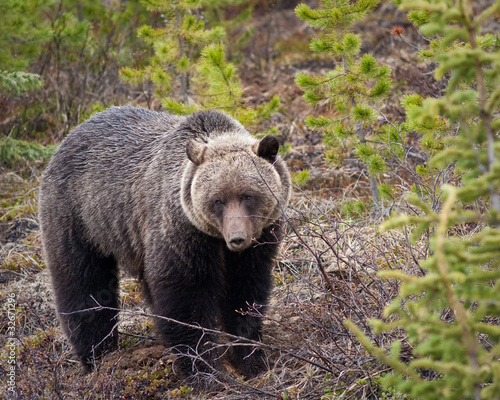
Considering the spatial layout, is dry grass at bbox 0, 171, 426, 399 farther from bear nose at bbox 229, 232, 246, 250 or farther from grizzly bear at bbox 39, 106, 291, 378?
bear nose at bbox 229, 232, 246, 250

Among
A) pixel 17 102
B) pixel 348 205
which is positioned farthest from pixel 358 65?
pixel 17 102

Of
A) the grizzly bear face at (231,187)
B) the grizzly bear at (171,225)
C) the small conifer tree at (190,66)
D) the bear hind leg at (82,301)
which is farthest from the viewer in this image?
the small conifer tree at (190,66)

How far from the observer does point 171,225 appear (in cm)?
498

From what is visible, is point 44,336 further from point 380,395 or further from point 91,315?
point 380,395

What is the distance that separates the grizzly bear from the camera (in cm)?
479

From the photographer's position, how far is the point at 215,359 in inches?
192

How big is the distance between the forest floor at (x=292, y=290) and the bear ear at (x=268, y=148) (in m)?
0.48

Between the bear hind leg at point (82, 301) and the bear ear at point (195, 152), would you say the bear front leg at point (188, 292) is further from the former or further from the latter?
the bear hind leg at point (82, 301)

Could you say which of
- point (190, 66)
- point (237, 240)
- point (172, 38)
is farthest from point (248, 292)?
point (172, 38)

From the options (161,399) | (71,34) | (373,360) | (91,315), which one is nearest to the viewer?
(373,360)

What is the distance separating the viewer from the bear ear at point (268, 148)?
486 centimetres

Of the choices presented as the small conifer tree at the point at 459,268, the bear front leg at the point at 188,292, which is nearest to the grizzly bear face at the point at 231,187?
the bear front leg at the point at 188,292

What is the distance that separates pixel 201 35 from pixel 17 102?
11.9 feet

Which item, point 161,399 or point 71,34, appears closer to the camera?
point 161,399
